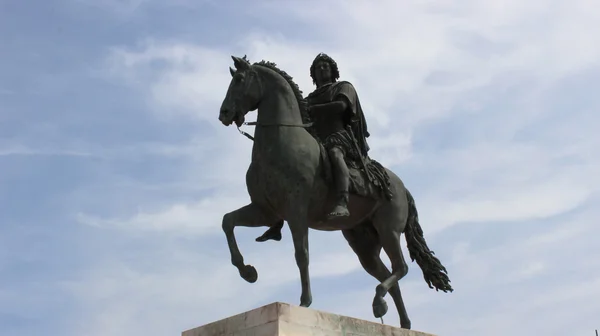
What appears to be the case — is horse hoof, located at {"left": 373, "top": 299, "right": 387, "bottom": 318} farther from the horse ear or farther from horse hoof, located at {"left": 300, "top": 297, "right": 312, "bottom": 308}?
the horse ear

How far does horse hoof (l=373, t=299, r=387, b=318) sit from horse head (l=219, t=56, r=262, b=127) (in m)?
2.88

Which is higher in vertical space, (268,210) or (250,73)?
(250,73)

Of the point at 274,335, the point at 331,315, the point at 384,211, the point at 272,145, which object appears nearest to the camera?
the point at 274,335

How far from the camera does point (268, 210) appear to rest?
39.3 feet

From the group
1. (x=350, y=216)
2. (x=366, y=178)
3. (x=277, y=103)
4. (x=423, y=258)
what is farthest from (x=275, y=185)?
(x=423, y=258)

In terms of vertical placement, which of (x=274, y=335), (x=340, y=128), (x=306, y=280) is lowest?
(x=274, y=335)

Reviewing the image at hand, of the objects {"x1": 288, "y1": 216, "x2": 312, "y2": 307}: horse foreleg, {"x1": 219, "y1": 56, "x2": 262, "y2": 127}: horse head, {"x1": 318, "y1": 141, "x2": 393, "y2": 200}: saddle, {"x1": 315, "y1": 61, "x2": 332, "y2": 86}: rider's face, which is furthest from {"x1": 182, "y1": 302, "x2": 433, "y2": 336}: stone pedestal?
{"x1": 315, "y1": 61, "x2": 332, "y2": 86}: rider's face

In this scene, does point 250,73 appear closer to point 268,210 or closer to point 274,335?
point 268,210

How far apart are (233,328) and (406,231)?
3.83 m

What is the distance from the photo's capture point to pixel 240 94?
1206 cm

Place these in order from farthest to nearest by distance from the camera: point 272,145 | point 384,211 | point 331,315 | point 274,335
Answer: point 384,211 → point 272,145 → point 331,315 → point 274,335

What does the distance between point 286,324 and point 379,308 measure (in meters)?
2.13

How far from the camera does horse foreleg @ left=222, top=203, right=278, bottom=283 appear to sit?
11.7 meters

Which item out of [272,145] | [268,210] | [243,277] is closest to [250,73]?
[272,145]
